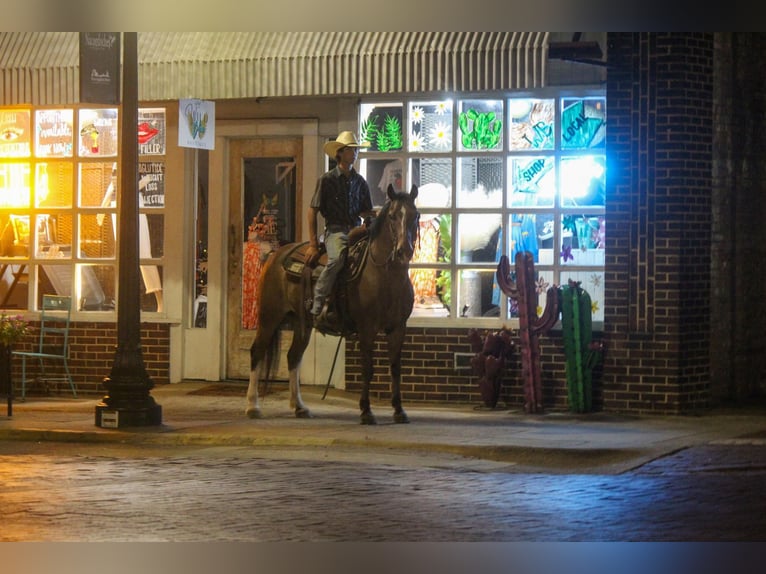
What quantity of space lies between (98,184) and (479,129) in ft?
16.1

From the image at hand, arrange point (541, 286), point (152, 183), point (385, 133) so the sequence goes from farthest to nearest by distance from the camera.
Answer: point (152, 183)
point (385, 133)
point (541, 286)

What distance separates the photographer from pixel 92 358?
1695 cm

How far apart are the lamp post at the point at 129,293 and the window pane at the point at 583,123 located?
4.79 metres

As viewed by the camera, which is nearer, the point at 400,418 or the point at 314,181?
the point at 400,418

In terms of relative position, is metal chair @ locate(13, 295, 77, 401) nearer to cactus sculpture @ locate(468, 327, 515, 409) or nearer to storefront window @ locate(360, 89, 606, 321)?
storefront window @ locate(360, 89, 606, 321)

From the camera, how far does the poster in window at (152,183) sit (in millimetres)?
16875

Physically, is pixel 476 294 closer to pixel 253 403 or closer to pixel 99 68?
pixel 253 403

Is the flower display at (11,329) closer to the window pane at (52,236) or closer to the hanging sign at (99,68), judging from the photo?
the window pane at (52,236)

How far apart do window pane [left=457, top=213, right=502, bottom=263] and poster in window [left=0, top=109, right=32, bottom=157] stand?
574 centimetres

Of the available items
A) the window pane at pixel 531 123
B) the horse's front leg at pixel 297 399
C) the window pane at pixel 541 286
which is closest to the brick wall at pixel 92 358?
the horse's front leg at pixel 297 399

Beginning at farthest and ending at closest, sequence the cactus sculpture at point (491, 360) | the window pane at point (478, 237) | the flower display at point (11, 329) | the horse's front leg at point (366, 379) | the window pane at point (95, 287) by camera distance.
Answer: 1. the window pane at point (95, 287)
2. the window pane at point (478, 237)
3. the flower display at point (11, 329)
4. the cactus sculpture at point (491, 360)
5. the horse's front leg at point (366, 379)

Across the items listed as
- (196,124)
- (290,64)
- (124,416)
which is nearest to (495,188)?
(290,64)

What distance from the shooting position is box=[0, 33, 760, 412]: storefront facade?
1517 centimetres

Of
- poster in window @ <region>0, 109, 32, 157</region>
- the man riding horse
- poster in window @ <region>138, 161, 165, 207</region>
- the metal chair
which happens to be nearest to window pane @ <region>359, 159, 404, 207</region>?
the man riding horse
